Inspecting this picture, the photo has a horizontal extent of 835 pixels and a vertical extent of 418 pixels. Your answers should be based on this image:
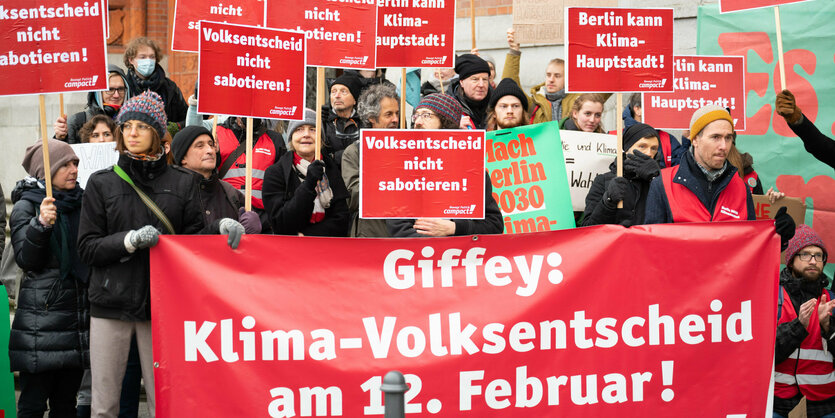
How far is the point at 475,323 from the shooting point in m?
5.15

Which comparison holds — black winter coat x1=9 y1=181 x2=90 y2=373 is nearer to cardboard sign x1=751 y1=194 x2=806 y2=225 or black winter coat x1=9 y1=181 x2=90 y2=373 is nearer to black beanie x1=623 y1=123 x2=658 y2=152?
black beanie x1=623 y1=123 x2=658 y2=152

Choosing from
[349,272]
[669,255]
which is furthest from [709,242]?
[349,272]

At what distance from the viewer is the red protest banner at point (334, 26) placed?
650cm

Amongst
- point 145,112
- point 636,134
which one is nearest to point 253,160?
point 145,112

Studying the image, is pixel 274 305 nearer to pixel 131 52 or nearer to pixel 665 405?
pixel 665 405

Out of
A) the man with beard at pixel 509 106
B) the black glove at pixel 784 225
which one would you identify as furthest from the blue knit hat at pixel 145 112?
the black glove at pixel 784 225

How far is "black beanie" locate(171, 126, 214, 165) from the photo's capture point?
20.9 feet

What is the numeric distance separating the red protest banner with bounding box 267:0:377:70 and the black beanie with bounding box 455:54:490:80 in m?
1.71

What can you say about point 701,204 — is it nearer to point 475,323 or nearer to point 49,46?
point 475,323

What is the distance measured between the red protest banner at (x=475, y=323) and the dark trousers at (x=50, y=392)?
1.49 meters

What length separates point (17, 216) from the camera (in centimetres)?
607

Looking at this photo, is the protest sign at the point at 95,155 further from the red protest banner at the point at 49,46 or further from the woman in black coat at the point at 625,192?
the woman in black coat at the point at 625,192

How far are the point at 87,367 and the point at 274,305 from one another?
1743mm

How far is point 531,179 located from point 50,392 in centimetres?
341
